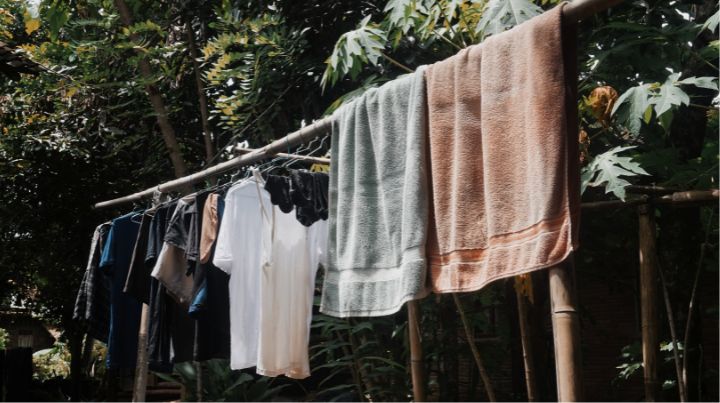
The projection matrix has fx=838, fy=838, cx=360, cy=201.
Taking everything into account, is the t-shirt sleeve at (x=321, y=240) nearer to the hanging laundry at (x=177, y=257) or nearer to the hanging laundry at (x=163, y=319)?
the hanging laundry at (x=177, y=257)

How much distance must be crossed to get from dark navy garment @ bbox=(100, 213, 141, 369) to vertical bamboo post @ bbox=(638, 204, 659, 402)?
10.2 ft

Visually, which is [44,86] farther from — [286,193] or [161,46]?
[286,193]

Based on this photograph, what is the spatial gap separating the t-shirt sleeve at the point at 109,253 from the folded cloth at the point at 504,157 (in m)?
2.93

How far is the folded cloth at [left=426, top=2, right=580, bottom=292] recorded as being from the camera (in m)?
2.44

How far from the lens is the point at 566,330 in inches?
98.3

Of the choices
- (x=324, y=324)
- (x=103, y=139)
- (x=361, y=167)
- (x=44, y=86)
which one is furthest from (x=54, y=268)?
(x=361, y=167)

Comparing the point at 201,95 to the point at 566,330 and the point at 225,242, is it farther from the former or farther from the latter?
the point at 566,330

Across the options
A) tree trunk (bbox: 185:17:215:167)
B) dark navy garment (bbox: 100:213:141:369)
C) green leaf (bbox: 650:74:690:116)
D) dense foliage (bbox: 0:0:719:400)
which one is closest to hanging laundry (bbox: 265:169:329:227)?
dense foliage (bbox: 0:0:719:400)

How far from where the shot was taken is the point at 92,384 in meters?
16.6

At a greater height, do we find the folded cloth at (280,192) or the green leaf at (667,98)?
the green leaf at (667,98)

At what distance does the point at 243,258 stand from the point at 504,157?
196cm

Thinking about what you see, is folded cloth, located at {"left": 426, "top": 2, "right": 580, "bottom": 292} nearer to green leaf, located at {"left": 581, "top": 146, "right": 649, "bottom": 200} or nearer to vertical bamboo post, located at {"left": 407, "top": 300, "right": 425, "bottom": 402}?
vertical bamboo post, located at {"left": 407, "top": 300, "right": 425, "bottom": 402}

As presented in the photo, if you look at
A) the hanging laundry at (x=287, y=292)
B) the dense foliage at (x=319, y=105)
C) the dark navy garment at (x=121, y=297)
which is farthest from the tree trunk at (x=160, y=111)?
the hanging laundry at (x=287, y=292)

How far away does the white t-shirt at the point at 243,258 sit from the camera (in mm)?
4094
